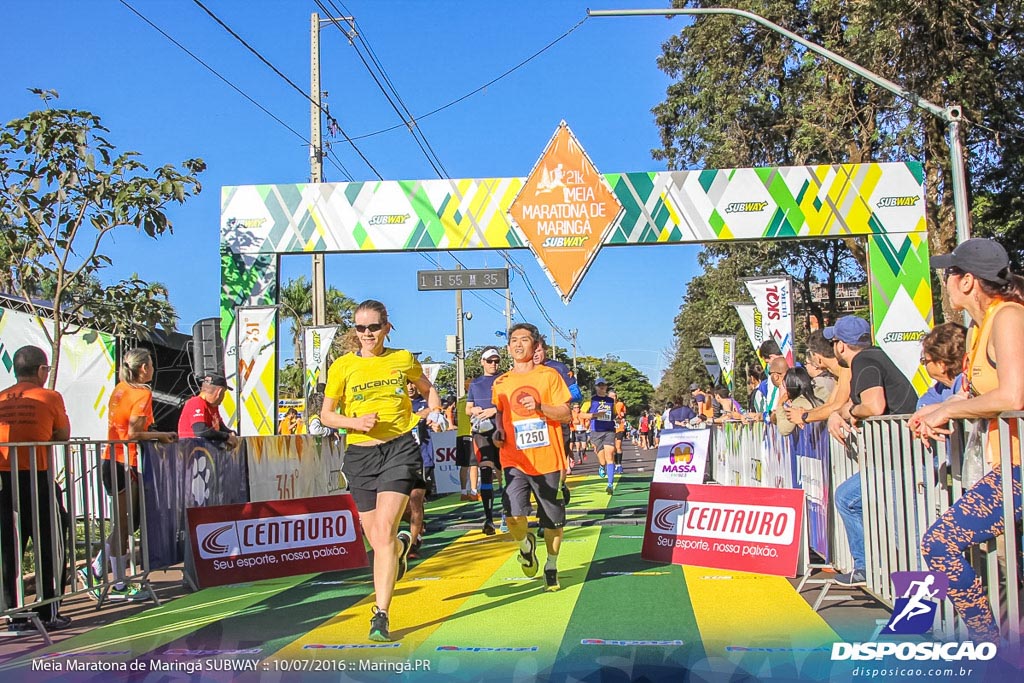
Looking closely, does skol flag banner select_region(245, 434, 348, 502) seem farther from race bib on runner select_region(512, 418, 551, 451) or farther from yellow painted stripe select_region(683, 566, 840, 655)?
yellow painted stripe select_region(683, 566, 840, 655)

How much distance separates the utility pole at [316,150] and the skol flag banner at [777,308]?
953cm

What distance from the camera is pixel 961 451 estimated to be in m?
4.69

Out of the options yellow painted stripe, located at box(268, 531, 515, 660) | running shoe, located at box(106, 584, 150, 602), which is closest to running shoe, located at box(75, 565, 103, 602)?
running shoe, located at box(106, 584, 150, 602)

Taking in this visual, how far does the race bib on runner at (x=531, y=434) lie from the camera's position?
23.0 feet

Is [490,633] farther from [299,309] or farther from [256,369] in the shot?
[299,309]

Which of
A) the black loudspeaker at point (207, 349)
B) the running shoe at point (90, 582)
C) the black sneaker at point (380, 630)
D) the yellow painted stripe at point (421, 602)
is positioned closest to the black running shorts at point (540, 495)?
the yellow painted stripe at point (421, 602)

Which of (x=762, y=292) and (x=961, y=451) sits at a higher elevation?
(x=762, y=292)

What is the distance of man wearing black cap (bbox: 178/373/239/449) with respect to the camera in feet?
29.1

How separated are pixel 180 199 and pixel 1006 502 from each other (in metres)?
9.25

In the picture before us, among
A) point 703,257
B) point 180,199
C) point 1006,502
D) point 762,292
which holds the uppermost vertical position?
point 703,257

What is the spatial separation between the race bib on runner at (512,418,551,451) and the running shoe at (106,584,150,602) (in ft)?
10.3

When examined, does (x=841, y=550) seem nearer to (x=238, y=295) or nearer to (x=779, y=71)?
(x=238, y=295)

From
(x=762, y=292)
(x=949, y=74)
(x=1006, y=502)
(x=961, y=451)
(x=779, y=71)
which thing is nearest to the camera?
Answer: (x=1006, y=502)

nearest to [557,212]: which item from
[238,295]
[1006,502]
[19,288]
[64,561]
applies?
[238,295]
